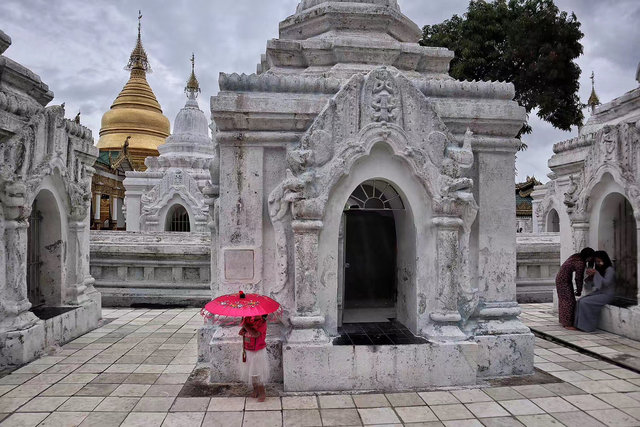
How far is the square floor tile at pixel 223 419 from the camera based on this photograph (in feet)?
14.6

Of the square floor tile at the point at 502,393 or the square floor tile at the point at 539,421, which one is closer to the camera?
the square floor tile at the point at 539,421


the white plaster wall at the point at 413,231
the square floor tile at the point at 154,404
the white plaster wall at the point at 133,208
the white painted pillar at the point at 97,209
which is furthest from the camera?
the white painted pillar at the point at 97,209

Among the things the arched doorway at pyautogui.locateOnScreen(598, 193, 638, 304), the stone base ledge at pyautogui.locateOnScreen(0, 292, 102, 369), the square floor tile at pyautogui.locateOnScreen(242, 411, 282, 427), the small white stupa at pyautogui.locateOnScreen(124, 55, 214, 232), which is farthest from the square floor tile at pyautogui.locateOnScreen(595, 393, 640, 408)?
the small white stupa at pyautogui.locateOnScreen(124, 55, 214, 232)

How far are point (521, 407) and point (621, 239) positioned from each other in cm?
578

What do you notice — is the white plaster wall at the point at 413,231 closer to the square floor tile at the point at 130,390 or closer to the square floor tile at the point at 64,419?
the square floor tile at the point at 130,390

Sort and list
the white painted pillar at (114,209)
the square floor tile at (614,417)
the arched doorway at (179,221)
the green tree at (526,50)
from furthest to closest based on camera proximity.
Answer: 1. the white painted pillar at (114,209)
2. the green tree at (526,50)
3. the arched doorway at (179,221)
4. the square floor tile at (614,417)

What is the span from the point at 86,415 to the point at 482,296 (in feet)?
15.7

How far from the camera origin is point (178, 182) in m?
17.6

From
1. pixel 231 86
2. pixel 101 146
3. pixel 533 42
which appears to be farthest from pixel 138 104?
pixel 231 86

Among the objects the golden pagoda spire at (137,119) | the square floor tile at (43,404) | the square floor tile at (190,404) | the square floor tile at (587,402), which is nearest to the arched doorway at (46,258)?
the square floor tile at (43,404)

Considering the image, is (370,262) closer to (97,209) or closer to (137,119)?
(97,209)

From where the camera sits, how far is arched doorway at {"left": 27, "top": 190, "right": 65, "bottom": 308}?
8.08 m

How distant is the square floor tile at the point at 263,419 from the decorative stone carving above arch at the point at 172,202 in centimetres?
1339

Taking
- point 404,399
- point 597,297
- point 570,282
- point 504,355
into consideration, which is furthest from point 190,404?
point 597,297
